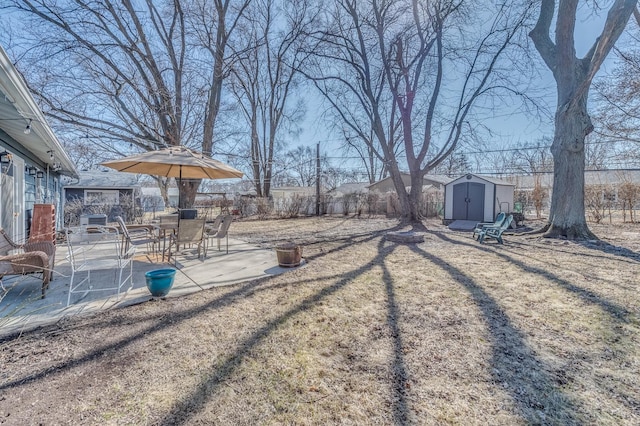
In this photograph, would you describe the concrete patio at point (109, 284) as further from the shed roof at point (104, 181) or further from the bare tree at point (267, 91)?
the bare tree at point (267, 91)

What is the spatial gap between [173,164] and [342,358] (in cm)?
433

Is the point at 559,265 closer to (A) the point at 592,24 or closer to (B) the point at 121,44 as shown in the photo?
(A) the point at 592,24

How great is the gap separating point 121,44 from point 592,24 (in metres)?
15.5

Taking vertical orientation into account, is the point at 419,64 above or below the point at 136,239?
above

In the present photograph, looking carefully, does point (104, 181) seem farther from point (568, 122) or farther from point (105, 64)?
point (568, 122)

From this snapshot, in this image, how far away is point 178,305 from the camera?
3213mm

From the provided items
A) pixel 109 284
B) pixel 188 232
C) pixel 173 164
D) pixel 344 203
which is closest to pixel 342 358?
pixel 109 284

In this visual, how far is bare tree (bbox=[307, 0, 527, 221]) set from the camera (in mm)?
10891

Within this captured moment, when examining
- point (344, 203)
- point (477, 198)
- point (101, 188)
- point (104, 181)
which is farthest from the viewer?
point (344, 203)

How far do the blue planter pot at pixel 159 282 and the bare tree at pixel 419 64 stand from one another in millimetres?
10850

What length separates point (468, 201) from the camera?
1278 centimetres

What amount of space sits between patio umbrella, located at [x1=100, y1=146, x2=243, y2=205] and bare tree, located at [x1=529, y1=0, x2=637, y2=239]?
879 centimetres

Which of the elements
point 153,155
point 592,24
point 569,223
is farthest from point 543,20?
point 153,155

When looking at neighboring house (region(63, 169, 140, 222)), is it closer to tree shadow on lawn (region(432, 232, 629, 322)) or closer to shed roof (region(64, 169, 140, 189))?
shed roof (region(64, 169, 140, 189))
